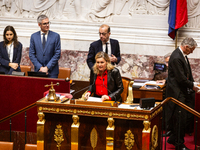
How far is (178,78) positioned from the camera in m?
5.02

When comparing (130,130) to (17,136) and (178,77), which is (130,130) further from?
(17,136)

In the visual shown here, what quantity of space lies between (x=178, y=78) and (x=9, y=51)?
139 inches

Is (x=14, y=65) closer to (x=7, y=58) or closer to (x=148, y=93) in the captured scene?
(x=7, y=58)

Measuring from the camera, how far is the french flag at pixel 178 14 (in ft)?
24.9

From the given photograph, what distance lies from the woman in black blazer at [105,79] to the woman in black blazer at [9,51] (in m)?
2.29

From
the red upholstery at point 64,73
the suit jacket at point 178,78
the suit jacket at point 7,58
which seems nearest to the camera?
the suit jacket at point 178,78

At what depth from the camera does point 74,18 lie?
8391 millimetres

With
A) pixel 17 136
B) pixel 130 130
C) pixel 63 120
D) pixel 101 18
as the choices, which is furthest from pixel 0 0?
pixel 130 130

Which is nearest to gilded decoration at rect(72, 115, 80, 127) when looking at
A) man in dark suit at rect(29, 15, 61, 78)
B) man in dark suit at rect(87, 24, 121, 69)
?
man in dark suit at rect(87, 24, 121, 69)

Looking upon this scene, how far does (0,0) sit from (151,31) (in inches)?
162

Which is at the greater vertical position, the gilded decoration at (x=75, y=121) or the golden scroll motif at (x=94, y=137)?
the gilded decoration at (x=75, y=121)

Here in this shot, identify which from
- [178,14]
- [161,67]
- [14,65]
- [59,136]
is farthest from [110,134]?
[178,14]

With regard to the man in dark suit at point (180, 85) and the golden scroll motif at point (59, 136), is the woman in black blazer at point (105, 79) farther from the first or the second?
the man in dark suit at point (180, 85)

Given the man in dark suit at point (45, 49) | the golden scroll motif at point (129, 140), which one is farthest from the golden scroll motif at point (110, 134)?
the man in dark suit at point (45, 49)
